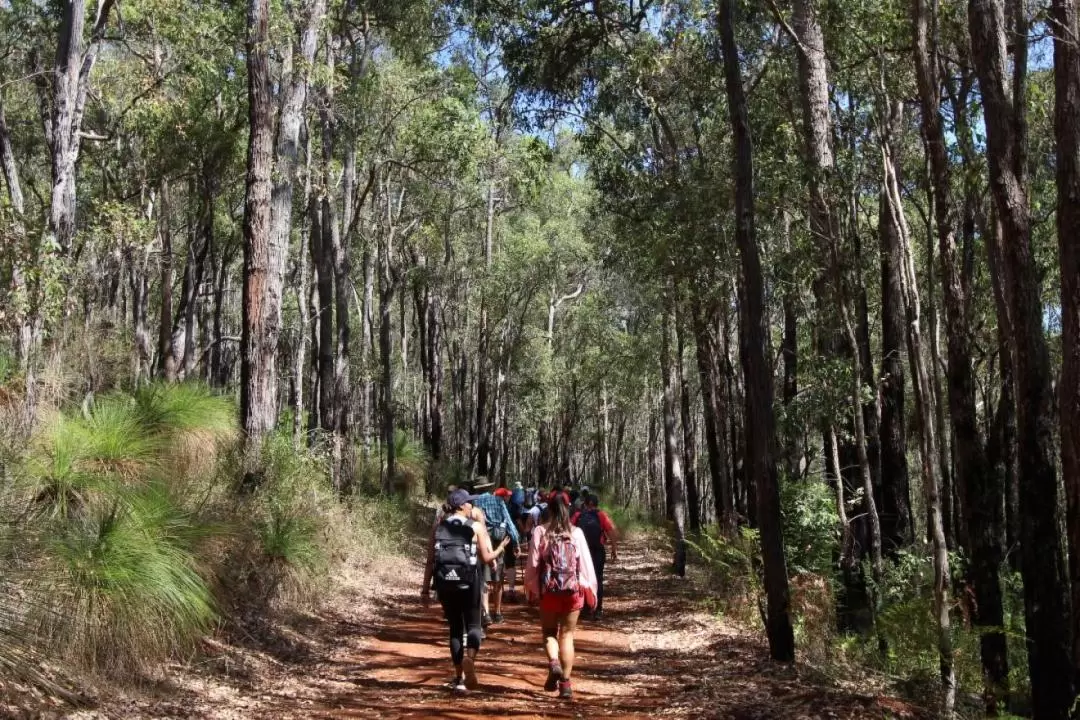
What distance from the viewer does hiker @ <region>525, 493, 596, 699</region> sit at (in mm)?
8359

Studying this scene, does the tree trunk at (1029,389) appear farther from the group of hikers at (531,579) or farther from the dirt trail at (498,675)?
the group of hikers at (531,579)

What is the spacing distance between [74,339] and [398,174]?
2171 cm

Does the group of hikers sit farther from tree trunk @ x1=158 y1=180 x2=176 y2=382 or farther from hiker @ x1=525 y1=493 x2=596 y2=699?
tree trunk @ x1=158 y1=180 x2=176 y2=382

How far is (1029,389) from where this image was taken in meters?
8.11

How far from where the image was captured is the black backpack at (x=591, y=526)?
1348 centimetres

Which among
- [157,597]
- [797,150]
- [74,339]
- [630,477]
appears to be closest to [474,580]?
[157,597]

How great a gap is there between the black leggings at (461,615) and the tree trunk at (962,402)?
4820 millimetres

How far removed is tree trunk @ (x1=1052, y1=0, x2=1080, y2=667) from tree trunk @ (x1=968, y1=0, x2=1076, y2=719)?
34.6 inches

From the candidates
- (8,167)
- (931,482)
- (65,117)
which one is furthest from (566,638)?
(8,167)

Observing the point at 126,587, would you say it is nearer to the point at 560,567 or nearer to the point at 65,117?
the point at 560,567

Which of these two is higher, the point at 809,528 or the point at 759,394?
the point at 759,394

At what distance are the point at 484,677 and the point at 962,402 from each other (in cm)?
548

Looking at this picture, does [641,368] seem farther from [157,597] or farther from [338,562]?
[157,597]

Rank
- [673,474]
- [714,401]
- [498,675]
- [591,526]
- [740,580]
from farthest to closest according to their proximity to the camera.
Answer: [714,401] → [673,474] → [740,580] → [591,526] → [498,675]
